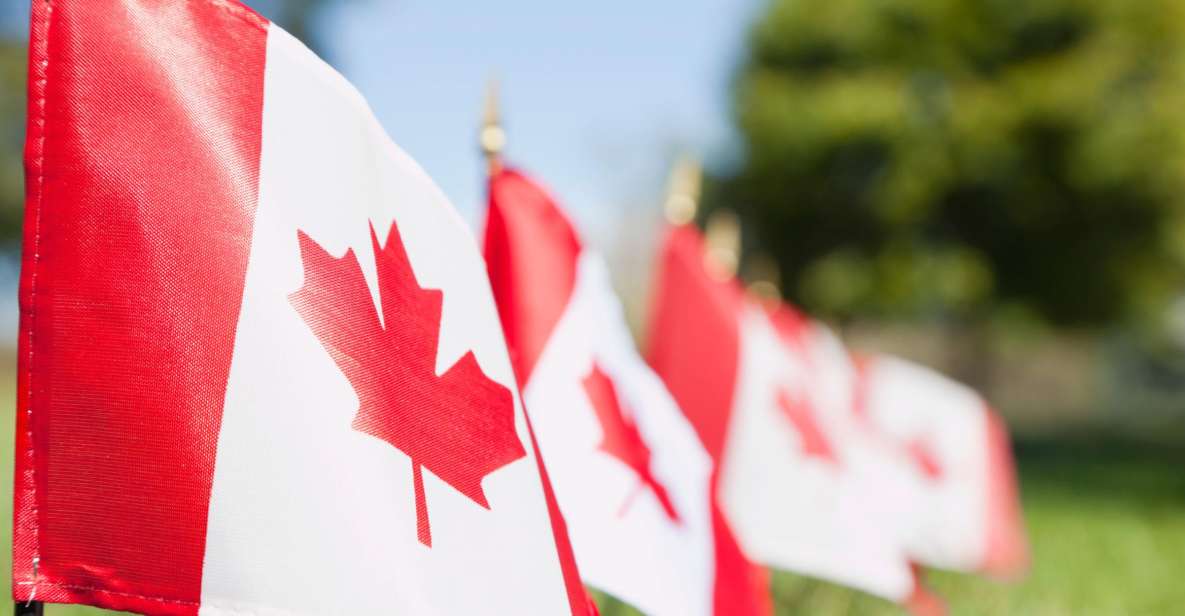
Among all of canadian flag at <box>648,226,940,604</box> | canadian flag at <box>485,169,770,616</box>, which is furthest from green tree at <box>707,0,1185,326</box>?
canadian flag at <box>485,169,770,616</box>

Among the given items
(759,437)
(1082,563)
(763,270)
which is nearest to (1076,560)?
(1082,563)

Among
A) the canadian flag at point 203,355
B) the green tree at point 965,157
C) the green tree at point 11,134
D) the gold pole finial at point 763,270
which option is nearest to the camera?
the canadian flag at point 203,355

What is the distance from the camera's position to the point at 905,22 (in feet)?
60.2

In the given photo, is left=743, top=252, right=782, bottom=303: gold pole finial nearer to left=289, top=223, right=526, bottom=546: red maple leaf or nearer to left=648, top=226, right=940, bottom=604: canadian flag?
left=648, top=226, right=940, bottom=604: canadian flag

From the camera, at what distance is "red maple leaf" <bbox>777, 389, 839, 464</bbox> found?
4.40 m

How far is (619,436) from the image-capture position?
2865 millimetres

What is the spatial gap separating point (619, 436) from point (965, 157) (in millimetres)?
15712

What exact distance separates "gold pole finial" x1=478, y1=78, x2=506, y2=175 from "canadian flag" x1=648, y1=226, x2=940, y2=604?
1354mm

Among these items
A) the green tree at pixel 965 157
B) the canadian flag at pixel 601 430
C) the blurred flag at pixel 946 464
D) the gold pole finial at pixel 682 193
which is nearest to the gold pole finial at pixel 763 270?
the green tree at pixel 965 157

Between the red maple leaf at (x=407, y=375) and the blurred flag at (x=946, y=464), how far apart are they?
4.04 m

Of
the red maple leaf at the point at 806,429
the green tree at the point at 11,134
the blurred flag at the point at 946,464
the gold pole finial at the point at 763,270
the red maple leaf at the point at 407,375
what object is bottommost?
the gold pole finial at the point at 763,270

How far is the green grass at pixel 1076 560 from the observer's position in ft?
18.1

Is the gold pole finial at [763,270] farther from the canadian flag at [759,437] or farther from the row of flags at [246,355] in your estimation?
the row of flags at [246,355]

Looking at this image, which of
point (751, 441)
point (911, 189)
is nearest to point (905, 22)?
point (911, 189)
